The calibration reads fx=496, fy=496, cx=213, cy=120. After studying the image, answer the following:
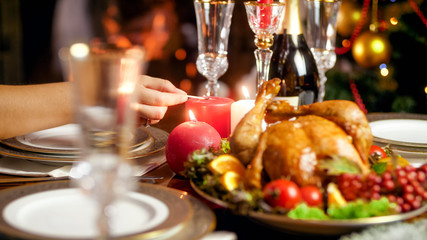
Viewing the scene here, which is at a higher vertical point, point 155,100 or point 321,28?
point 321,28

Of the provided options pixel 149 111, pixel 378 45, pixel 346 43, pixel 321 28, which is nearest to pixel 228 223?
pixel 149 111

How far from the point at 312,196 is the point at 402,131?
0.73 m

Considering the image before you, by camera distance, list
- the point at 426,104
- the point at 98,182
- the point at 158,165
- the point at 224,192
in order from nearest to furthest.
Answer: the point at 98,182 → the point at 224,192 → the point at 158,165 → the point at 426,104

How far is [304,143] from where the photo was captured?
81 cm

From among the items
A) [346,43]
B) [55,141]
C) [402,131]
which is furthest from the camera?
[346,43]

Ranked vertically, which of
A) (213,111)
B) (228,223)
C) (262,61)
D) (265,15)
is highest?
(265,15)

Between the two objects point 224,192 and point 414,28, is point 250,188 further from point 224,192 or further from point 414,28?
point 414,28

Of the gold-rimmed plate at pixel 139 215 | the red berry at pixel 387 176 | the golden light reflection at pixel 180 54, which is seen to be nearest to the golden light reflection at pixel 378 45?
the red berry at pixel 387 176

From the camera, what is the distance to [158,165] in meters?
1.07

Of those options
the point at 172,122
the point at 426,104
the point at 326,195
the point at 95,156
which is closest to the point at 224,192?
the point at 326,195

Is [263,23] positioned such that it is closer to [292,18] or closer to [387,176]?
→ [292,18]

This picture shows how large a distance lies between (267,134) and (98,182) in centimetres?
41

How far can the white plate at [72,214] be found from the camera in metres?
0.61

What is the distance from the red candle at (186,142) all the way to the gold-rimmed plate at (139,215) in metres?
0.23
